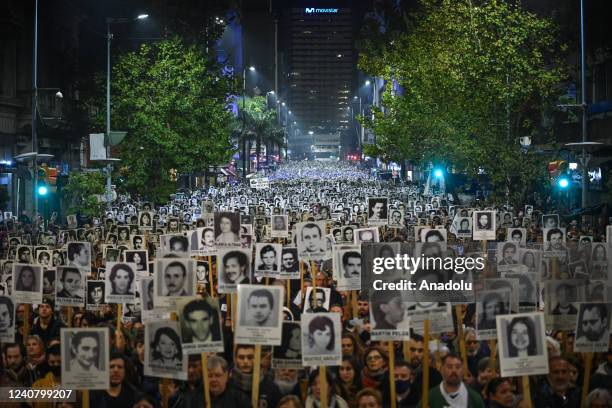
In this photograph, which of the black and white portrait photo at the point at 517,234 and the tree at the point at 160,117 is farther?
the tree at the point at 160,117

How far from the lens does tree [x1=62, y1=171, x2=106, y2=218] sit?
32375 mm

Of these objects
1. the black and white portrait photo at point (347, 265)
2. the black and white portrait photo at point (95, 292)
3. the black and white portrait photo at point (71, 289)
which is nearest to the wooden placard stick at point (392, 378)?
the black and white portrait photo at point (347, 265)

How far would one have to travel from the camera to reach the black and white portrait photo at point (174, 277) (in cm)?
1053

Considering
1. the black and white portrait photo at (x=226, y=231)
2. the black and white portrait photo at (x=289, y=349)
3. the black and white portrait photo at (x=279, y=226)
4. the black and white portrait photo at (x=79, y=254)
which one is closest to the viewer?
the black and white portrait photo at (x=289, y=349)

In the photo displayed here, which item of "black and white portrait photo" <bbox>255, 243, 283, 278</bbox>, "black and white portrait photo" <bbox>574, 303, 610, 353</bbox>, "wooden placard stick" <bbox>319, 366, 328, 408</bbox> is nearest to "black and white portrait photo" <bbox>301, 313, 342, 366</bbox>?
"wooden placard stick" <bbox>319, 366, 328, 408</bbox>

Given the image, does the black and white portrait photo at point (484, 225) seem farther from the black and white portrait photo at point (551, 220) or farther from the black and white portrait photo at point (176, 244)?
the black and white portrait photo at point (176, 244)

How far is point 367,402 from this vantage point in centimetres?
836

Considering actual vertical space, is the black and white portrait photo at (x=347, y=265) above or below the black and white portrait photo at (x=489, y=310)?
above

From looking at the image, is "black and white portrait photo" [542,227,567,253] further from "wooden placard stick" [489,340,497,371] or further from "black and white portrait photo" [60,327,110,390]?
"black and white portrait photo" [60,327,110,390]

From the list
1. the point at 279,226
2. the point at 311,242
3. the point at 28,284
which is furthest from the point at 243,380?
the point at 279,226

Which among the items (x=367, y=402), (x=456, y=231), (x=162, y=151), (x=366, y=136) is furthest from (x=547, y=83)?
(x=366, y=136)

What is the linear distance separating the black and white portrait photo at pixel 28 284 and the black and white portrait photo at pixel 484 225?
979 cm

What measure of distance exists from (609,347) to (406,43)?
4707 cm

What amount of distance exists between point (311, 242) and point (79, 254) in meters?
3.75
